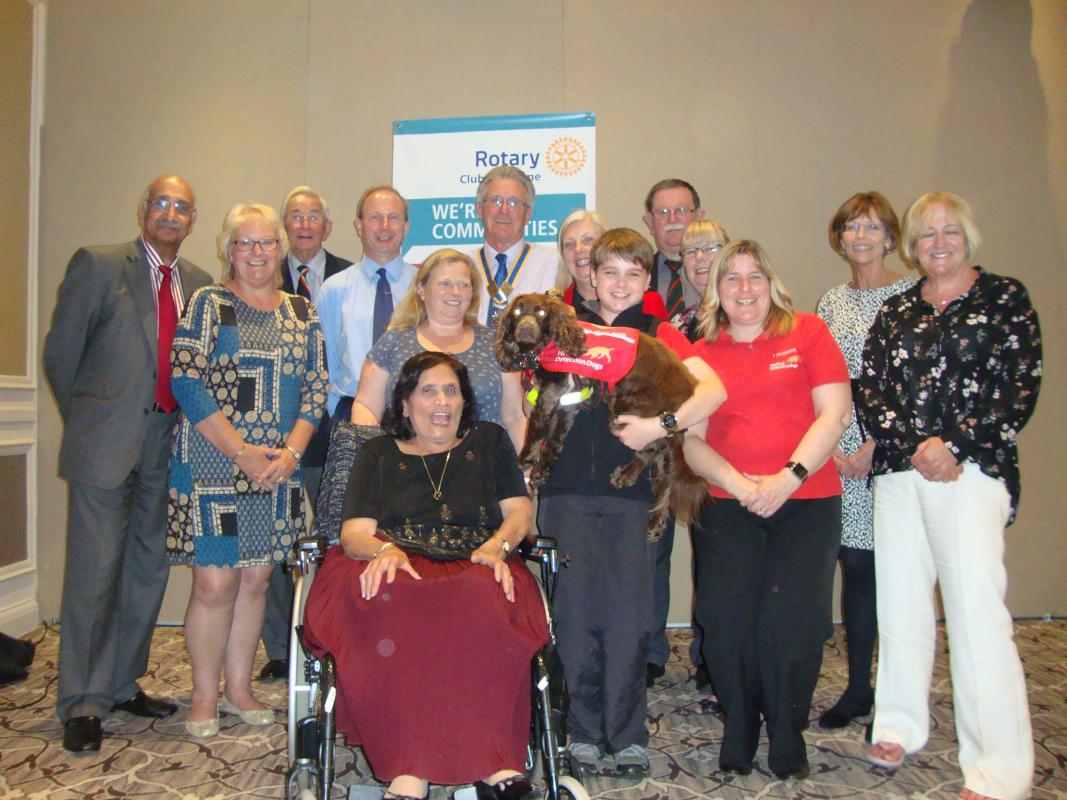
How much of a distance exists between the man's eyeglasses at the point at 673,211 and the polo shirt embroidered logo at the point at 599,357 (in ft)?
4.71

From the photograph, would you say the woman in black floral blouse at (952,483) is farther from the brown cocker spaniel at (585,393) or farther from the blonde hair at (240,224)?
the blonde hair at (240,224)

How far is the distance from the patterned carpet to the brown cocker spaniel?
817mm

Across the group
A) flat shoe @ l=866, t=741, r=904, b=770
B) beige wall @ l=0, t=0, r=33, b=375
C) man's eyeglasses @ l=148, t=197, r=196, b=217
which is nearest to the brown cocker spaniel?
flat shoe @ l=866, t=741, r=904, b=770

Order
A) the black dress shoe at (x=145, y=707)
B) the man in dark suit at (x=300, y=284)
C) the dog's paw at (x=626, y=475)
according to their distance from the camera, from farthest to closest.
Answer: the man in dark suit at (x=300, y=284), the black dress shoe at (x=145, y=707), the dog's paw at (x=626, y=475)

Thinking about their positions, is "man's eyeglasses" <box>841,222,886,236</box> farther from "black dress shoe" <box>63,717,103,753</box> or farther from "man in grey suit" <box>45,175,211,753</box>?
"black dress shoe" <box>63,717,103,753</box>

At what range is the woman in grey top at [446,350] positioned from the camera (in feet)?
8.66

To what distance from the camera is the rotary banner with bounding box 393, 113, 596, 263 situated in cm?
443

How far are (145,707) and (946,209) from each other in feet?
11.1

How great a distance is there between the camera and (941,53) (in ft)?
14.5

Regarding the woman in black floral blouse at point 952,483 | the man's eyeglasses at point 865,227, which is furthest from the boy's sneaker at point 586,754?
the man's eyeglasses at point 865,227

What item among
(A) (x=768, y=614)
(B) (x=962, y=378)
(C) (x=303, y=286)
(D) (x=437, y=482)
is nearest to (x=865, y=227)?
(B) (x=962, y=378)

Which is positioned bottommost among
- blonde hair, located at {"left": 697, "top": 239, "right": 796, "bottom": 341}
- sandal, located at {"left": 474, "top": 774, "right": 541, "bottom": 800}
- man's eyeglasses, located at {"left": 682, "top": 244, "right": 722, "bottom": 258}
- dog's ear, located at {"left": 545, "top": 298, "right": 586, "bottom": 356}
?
sandal, located at {"left": 474, "top": 774, "right": 541, "bottom": 800}

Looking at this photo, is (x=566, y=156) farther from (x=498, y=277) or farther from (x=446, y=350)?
(x=446, y=350)

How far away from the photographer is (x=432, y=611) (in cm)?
194
